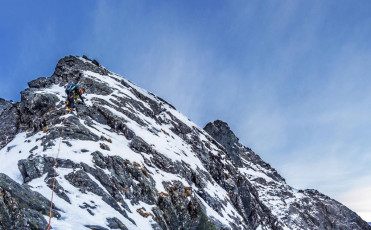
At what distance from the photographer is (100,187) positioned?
16.9 m

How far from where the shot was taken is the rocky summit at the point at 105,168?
1357cm

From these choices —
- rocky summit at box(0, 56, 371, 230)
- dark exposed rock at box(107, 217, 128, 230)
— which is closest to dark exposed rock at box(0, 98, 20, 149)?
rocky summit at box(0, 56, 371, 230)

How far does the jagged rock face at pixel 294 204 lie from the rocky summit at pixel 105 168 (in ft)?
62.4

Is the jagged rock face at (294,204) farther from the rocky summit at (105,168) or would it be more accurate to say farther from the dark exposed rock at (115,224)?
the dark exposed rock at (115,224)

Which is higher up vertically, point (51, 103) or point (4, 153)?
point (51, 103)

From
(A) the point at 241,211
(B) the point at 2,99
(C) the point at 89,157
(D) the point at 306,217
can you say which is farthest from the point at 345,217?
(B) the point at 2,99

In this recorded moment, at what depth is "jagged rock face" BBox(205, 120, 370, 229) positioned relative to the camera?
210ft

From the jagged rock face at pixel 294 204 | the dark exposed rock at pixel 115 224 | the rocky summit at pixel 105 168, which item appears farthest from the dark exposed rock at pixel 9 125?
the jagged rock face at pixel 294 204

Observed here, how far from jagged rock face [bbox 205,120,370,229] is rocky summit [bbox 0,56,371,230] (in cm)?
1903

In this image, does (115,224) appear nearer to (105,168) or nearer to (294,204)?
(105,168)

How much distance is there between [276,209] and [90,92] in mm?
48457

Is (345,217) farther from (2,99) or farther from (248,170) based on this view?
(2,99)

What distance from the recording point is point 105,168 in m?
19.4

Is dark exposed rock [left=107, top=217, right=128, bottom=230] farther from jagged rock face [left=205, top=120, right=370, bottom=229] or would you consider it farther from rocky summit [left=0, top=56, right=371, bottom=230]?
jagged rock face [left=205, top=120, right=370, bottom=229]
